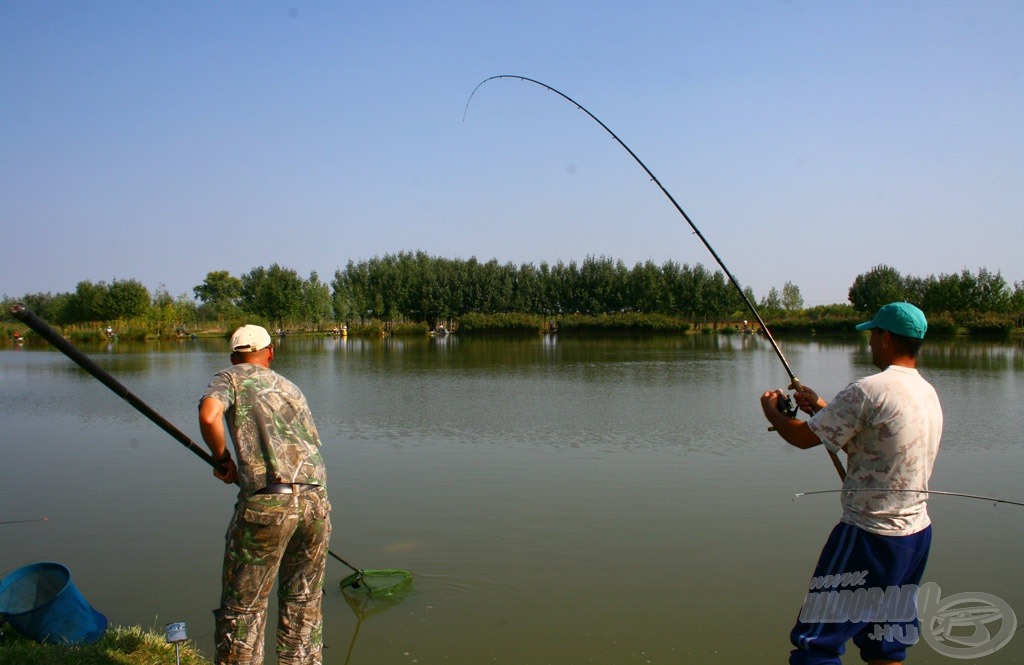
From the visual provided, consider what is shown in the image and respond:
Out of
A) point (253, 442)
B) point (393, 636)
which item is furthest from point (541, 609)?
point (253, 442)

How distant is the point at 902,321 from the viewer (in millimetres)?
3350

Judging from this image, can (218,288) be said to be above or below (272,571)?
above

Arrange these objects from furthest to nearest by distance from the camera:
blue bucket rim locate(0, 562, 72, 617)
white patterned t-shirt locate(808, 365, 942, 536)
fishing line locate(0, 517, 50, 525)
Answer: fishing line locate(0, 517, 50, 525) → blue bucket rim locate(0, 562, 72, 617) → white patterned t-shirt locate(808, 365, 942, 536)

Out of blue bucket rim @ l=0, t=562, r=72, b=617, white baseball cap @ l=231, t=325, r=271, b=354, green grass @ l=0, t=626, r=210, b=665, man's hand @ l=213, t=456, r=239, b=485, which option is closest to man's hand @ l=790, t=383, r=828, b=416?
white baseball cap @ l=231, t=325, r=271, b=354

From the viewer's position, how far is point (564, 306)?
85.8m

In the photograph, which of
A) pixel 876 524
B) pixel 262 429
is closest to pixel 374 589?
pixel 262 429

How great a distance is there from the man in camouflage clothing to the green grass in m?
0.99

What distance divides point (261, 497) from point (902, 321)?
293cm

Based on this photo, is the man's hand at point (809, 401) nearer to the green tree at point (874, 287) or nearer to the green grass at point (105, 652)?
the green grass at point (105, 652)

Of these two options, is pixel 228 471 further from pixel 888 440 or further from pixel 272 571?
pixel 888 440

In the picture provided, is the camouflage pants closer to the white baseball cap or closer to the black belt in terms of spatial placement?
the black belt

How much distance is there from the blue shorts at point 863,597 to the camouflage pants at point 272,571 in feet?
7.31

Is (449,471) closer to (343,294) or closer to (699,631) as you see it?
(699,631)

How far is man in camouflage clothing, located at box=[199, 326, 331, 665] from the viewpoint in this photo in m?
3.55
